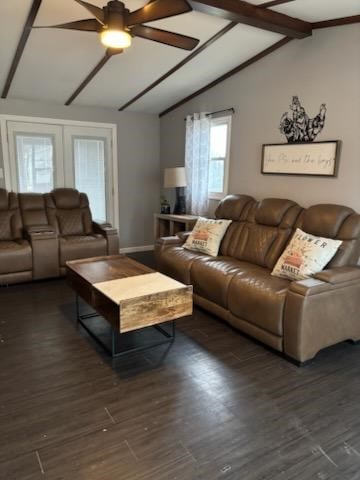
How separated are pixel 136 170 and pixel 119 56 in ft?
7.09

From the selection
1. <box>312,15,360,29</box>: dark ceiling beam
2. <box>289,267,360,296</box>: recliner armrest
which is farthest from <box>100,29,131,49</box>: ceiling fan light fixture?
<box>289,267,360,296</box>: recliner armrest

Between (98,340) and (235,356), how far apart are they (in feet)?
3.51

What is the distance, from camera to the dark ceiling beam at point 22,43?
2.84m

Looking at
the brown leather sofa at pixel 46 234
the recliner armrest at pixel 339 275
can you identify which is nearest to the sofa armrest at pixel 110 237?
the brown leather sofa at pixel 46 234

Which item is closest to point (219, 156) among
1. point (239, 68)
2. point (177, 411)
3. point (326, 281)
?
point (239, 68)

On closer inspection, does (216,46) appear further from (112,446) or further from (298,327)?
(112,446)

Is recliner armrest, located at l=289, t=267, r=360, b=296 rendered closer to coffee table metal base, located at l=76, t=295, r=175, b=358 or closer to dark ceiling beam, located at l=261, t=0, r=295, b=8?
coffee table metal base, located at l=76, t=295, r=175, b=358

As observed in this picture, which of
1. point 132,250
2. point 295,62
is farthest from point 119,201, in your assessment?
point 295,62

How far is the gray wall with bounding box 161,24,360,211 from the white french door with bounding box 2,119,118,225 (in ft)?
5.34

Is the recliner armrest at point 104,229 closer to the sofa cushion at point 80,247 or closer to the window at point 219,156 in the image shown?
the sofa cushion at point 80,247

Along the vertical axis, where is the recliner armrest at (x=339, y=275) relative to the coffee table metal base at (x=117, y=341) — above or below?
above

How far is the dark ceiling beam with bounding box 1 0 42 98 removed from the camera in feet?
9.33

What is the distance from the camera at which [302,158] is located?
3592 millimetres

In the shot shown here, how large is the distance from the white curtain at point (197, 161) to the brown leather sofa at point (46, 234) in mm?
1186
